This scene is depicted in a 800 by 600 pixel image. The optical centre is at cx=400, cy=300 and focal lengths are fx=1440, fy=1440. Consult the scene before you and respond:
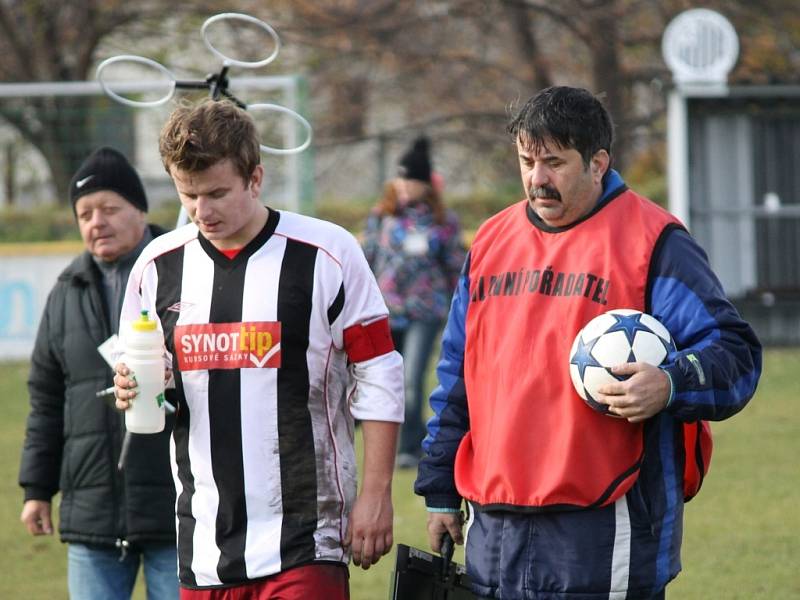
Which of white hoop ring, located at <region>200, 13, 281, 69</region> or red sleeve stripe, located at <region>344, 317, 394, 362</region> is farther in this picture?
white hoop ring, located at <region>200, 13, 281, 69</region>

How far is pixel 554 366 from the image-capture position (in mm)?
3691

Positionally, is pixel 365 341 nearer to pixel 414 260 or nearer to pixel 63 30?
pixel 414 260

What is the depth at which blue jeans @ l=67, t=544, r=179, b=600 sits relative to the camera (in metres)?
4.79

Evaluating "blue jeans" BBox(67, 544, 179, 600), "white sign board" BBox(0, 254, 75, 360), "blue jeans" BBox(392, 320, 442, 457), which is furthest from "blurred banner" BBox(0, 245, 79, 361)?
"blue jeans" BBox(67, 544, 179, 600)

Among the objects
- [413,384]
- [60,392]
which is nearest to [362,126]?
[413,384]

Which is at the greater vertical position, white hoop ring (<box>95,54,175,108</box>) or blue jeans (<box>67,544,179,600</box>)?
white hoop ring (<box>95,54,175,108</box>)

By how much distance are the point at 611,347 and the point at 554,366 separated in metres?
0.22

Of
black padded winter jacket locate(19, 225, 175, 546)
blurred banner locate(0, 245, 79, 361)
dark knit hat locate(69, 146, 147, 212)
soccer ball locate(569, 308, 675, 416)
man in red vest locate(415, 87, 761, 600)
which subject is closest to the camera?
soccer ball locate(569, 308, 675, 416)

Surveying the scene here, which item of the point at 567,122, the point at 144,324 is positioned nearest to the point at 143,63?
the point at 144,324

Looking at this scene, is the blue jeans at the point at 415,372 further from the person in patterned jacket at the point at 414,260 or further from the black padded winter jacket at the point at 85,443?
the black padded winter jacket at the point at 85,443

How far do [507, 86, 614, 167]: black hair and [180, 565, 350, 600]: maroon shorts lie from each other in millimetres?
1269

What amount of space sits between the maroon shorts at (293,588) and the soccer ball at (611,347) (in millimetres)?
Answer: 863

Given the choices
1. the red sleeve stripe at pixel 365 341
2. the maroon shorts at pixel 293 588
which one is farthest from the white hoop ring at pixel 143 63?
the maroon shorts at pixel 293 588

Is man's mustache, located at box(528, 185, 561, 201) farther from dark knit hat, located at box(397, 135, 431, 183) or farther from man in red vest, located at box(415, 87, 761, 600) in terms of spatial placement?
dark knit hat, located at box(397, 135, 431, 183)
